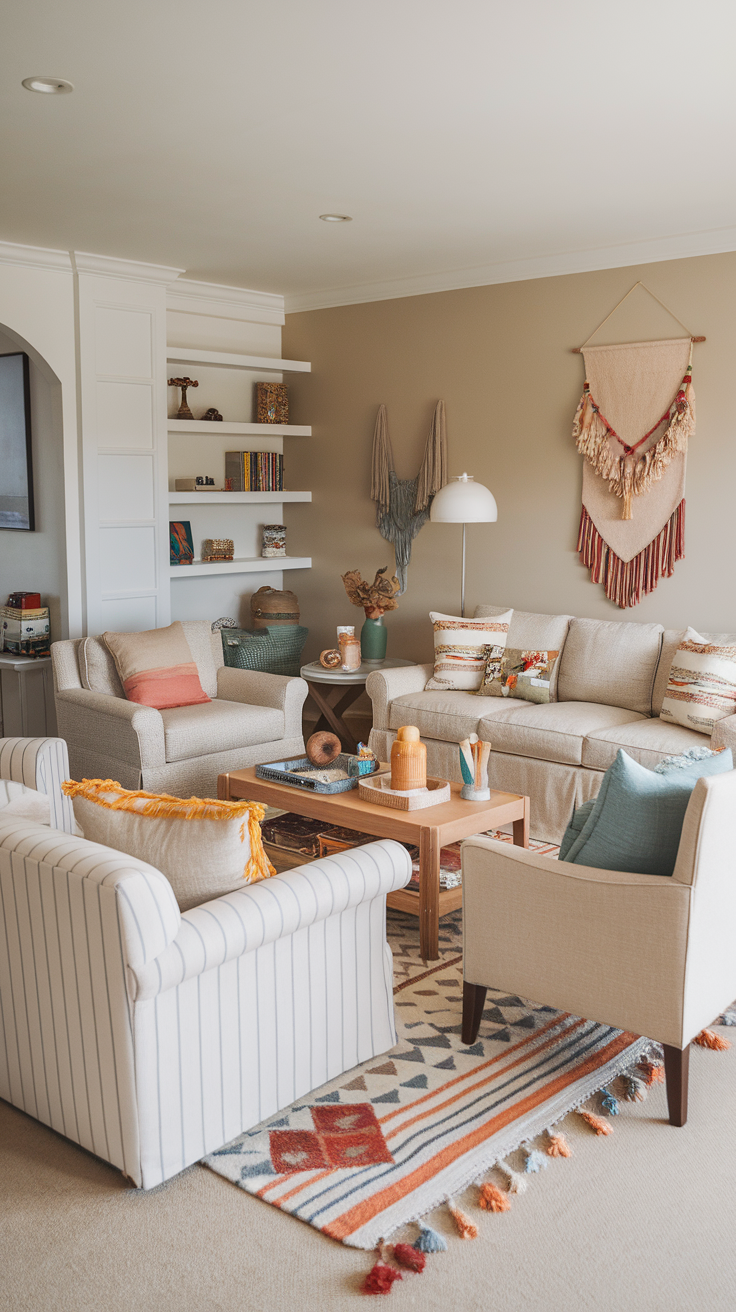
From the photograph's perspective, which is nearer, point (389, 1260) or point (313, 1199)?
point (389, 1260)

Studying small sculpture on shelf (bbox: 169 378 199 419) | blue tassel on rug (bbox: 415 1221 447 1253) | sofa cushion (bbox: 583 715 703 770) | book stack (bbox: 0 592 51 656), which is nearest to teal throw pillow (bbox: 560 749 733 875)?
blue tassel on rug (bbox: 415 1221 447 1253)

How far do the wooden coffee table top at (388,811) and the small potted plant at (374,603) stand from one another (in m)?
1.87

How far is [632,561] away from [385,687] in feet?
4.44

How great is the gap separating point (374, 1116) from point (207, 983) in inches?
21.8

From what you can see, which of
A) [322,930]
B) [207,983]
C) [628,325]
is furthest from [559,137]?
[207,983]

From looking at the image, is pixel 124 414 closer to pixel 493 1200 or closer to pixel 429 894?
pixel 429 894

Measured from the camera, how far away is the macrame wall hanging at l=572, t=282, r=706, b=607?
15.8ft

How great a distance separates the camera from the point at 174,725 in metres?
4.53

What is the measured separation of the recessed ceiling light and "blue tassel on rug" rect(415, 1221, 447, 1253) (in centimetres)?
312

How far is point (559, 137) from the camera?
3.40 m

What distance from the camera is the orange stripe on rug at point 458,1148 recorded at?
2.02 m

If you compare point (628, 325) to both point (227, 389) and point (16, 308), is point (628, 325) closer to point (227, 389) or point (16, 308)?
point (227, 389)

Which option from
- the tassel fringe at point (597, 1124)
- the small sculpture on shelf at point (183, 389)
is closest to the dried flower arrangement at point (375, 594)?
the small sculpture on shelf at point (183, 389)

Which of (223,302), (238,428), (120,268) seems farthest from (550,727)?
(223,302)
